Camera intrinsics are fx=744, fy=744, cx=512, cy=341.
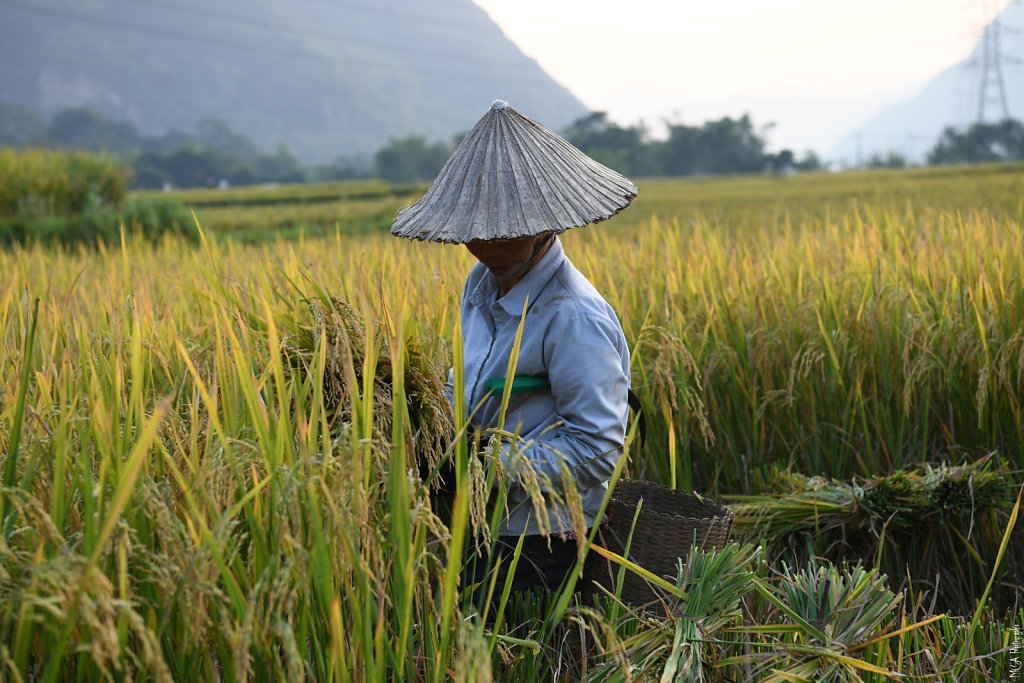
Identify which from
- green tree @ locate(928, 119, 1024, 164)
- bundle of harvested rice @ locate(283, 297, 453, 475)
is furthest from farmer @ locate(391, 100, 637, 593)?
green tree @ locate(928, 119, 1024, 164)

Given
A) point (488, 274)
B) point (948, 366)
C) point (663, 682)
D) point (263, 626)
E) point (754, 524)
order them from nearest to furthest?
1. point (263, 626)
2. point (663, 682)
3. point (488, 274)
4. point (754, 524)
5. point (948, 366)

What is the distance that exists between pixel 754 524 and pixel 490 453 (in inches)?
49.6

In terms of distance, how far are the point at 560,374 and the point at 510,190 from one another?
1.21ft

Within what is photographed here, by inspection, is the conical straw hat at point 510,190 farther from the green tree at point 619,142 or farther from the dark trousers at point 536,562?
the green tree at point 619,142

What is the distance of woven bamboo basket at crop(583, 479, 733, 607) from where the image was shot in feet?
4.70

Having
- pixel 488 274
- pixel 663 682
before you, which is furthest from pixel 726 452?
pixel 663 682

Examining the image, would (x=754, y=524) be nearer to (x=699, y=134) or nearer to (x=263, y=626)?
(x=263, y=626)

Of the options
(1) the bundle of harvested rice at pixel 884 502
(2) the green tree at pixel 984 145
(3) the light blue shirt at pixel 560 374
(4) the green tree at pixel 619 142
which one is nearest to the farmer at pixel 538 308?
(3) the light blue shirt at pixel 560 374

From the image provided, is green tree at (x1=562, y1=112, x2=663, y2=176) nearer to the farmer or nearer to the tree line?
the tree line

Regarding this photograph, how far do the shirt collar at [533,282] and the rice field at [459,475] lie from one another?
6.9 inches

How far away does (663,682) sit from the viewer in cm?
98

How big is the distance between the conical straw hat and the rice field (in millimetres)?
210

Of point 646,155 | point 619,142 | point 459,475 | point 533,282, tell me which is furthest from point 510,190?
point 619,142

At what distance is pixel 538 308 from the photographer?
147cm
